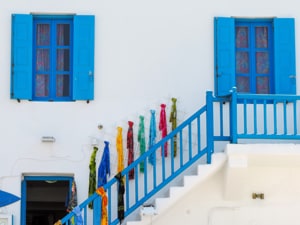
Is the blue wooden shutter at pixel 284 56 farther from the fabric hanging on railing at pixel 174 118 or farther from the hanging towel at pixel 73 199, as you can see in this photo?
the hanging towel at pixel 73 199

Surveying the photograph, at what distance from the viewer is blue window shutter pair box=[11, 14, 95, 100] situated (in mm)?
12906

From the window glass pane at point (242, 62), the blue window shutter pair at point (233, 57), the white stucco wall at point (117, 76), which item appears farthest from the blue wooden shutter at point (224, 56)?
the window glass pane at point (242, 62)

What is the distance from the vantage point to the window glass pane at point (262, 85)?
13.3 meters

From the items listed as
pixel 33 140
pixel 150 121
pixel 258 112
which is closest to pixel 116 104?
pixel 150 121

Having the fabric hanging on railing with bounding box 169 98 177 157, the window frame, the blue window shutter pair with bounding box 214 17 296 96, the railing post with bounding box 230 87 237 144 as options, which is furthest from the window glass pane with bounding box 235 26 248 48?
the window frame

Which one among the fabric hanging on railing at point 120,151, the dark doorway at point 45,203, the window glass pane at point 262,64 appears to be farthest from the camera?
the dark doorway at point 45,203

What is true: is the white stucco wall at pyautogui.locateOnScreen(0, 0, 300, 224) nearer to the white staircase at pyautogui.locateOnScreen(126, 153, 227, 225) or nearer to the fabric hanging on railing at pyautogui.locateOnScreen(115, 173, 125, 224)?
the fabric hanging on railing at pyautogui.locateOnScreen(115, 173, 125, 224)

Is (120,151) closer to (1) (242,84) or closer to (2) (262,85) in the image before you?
(1) (242,84)

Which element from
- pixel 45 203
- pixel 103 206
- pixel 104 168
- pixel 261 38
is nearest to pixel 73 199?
pixel 104 168

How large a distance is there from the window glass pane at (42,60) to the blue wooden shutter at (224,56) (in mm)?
2947

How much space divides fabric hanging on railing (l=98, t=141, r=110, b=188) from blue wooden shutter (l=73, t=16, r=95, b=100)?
0.98 metres

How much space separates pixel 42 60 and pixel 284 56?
166 inches

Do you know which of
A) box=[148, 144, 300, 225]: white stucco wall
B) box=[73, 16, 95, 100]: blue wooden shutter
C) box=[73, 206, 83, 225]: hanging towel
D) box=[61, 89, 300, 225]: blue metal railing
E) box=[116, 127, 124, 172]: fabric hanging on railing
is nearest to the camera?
box=[73, 206, 83, 225]: hanging towel

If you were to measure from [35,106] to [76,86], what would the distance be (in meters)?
0.79
